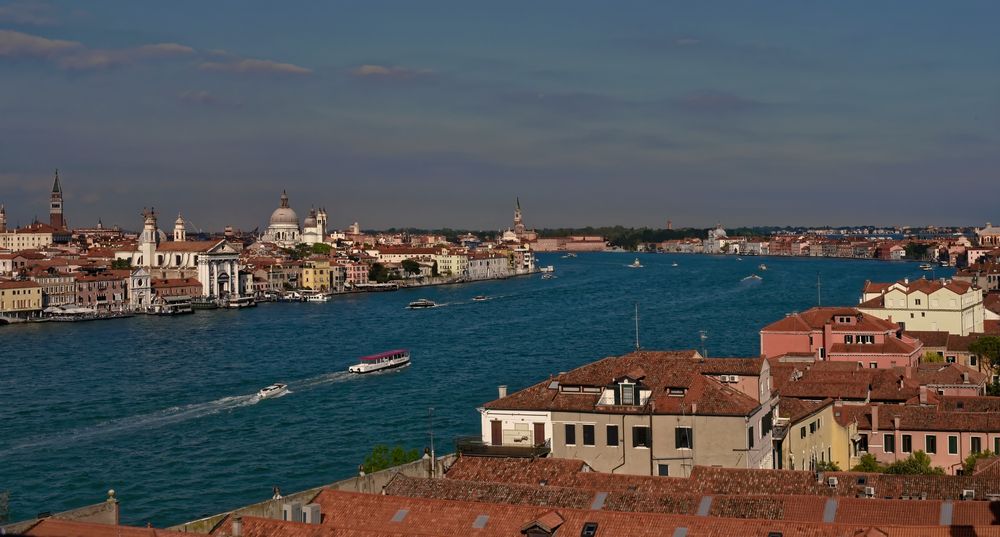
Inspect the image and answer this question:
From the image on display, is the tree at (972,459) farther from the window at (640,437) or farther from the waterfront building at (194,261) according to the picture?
the waterfront building at (194,261)

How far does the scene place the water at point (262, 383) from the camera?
1464 cm

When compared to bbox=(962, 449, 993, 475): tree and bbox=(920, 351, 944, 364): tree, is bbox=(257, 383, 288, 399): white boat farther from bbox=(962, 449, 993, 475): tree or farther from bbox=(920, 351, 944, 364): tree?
bbox=(962, 449, 993, 475): tree

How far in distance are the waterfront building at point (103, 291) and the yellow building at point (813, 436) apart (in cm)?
4175

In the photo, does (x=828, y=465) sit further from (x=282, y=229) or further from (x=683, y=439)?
(x=282, y=229)

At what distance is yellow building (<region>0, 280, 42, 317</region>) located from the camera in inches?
1784

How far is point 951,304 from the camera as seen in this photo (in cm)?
2155

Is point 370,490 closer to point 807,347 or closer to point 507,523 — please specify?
point 507,523

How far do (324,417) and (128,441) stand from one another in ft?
10.8

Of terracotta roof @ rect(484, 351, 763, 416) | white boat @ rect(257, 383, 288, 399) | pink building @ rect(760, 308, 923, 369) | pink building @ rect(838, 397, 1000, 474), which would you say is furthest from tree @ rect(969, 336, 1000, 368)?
white boat @ rect(257, 383, 288, 399)

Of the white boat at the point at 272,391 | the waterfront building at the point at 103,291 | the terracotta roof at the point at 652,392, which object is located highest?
the terracotta roof at the point at 652,392

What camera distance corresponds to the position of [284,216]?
316ft

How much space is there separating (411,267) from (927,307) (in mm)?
53260

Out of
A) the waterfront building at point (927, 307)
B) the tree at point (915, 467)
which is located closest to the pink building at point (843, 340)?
the waterfront building at point (927, 307)

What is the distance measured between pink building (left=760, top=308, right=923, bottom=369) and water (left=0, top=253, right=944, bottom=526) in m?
4.93
